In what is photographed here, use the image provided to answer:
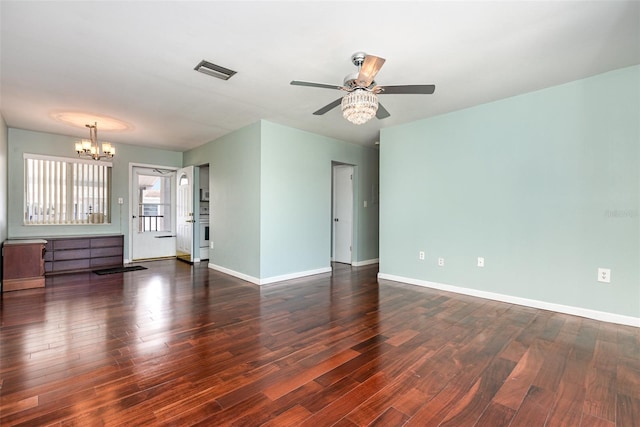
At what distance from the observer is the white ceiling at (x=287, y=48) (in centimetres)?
202

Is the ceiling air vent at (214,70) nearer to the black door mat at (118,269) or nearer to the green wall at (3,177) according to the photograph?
the green wall at (3,177)

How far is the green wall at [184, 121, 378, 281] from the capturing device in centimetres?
453

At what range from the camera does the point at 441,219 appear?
4.21 metres

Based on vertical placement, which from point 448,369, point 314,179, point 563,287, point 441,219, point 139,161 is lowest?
point 448,369

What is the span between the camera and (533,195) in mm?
3441

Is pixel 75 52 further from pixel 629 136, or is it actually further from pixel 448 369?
pixel 629 136

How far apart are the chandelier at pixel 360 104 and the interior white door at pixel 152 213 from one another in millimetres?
5795

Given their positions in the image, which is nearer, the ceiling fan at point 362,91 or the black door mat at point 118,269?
the ceiling fan at point 362,91

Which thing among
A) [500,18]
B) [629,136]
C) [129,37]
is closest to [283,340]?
[129,37]

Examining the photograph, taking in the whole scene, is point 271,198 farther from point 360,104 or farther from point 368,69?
point 368,69

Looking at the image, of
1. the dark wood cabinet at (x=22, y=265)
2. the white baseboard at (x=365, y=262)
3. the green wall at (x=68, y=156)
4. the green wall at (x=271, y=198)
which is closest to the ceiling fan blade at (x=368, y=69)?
the green wall at (x=271, y=198)

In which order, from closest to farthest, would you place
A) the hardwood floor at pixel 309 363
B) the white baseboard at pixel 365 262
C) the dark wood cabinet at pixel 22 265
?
the hardwood floor at pixel 309 363 → the dark wood cabinet at pixel 22 265 → the white baseboard at pixel 365 262

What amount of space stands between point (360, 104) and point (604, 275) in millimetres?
2971

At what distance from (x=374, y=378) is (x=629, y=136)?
327 cm
